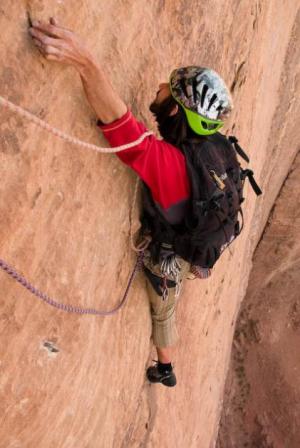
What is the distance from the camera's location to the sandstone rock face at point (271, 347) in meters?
11.5

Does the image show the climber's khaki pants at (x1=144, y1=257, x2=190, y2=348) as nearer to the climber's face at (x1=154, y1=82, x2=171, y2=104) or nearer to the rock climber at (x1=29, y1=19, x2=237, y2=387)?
the rock climber at (x1=29, y1=19, x2=237, y2=387)

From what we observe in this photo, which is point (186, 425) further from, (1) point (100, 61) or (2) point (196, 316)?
(1) point (100, 61)

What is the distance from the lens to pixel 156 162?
9.12 feet

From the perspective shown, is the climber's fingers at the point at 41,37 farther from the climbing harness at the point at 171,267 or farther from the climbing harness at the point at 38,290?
the climbing harness at the point at 171,267

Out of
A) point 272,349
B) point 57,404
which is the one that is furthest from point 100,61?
point 272,349

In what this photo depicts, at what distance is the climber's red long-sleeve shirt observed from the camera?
2648 mm

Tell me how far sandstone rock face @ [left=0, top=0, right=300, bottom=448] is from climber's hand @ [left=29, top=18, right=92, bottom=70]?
5 cm

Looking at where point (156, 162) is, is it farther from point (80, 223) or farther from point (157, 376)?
point (157, 376)

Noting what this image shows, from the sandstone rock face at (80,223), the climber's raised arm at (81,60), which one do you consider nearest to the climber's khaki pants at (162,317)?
the sandstone rock face at (80,223)

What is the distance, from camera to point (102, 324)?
343 cm

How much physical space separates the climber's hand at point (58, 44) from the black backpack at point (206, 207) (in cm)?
87

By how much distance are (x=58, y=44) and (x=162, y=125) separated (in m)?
1.06

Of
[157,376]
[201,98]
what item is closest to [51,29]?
[201,98]

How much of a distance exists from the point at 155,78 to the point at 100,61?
2.48 ft
